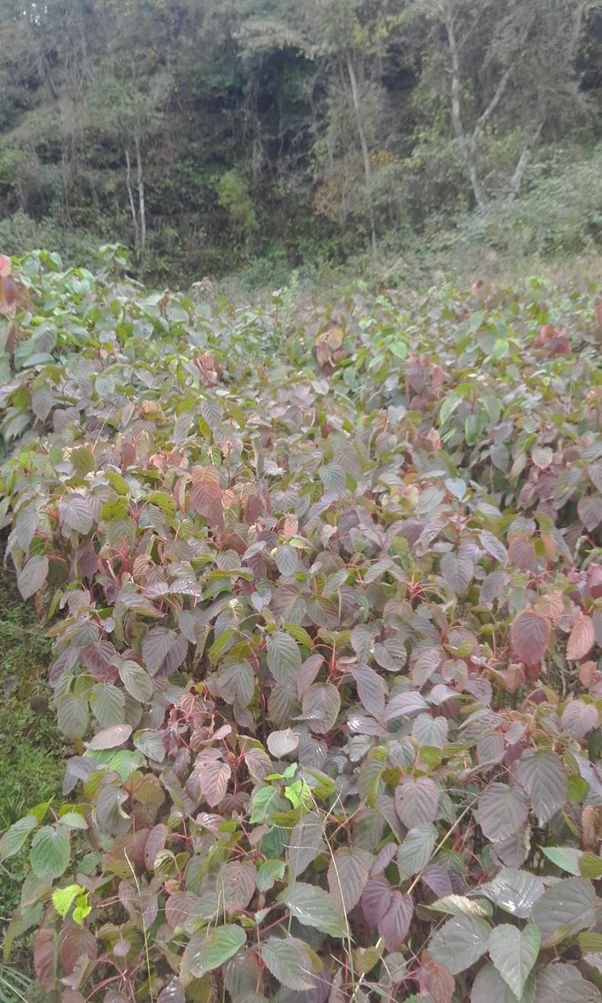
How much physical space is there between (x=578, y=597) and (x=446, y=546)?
0.89ft

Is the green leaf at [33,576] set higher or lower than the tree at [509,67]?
lower

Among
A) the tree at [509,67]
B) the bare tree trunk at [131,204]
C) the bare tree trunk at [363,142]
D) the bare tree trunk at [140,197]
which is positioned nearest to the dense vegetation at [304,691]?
the tree at [509,67]

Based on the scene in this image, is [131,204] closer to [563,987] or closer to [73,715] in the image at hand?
[73,715]

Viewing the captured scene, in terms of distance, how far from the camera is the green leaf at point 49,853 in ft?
2.88

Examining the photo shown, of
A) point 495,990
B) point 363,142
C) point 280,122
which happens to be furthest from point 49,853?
point 280,122

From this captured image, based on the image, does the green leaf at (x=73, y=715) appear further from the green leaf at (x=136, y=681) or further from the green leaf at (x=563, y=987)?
the green leaf at (x=563, y=987)

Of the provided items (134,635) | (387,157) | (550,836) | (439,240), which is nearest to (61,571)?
(134,635)

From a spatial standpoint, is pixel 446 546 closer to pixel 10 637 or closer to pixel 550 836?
pixel 550 836

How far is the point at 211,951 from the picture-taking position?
74cm

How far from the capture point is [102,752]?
3.46 feet

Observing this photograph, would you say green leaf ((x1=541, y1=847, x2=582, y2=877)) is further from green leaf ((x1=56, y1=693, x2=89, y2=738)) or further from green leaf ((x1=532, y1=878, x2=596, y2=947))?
green leaf ((x1=56, y1=693, x2=89, y2=738))

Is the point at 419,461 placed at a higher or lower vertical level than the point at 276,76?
lower

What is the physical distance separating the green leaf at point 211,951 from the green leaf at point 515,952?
0.27m

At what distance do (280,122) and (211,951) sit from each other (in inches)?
560
